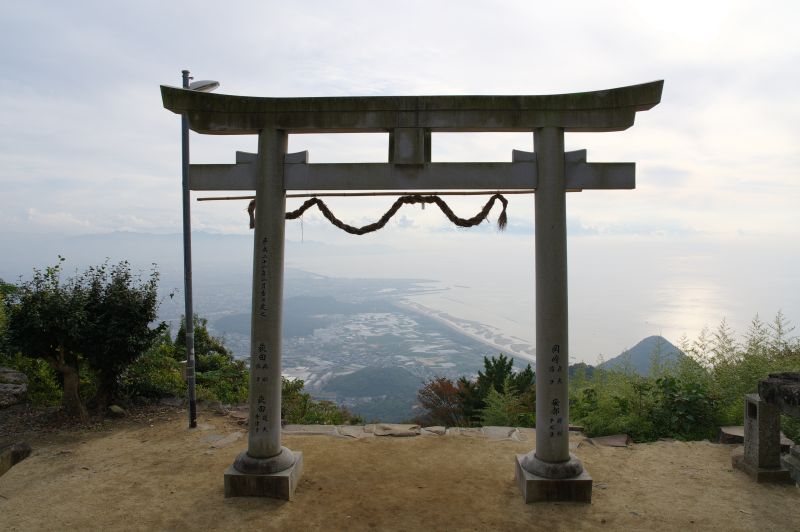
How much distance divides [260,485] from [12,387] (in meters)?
6.47

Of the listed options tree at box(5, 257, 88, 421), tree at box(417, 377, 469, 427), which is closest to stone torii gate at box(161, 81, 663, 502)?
tree at box(5, 257, 88, 421)

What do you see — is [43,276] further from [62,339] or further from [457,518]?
[457,518]

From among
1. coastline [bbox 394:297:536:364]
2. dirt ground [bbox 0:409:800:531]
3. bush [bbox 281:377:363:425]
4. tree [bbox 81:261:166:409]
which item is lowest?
coastline [bbox 394:297:536:364]

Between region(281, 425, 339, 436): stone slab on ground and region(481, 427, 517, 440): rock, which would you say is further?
region(281, 425, 339, 436): stone slab on ground

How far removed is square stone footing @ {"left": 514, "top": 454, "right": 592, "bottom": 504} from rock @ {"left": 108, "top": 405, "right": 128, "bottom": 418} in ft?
22.0

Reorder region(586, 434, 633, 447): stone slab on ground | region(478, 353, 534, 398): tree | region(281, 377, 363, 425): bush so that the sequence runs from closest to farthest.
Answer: region(586, 434, 633, 447): stone slab on ground
region(281, 377, 363, 425): bush
region(478, 353, 534, 398): tree

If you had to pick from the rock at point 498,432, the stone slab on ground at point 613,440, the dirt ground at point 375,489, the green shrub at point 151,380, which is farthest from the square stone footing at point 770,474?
the green shrub at point 151,380

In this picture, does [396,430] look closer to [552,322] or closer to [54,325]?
[552,322]

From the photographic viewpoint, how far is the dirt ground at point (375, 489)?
4.79 m

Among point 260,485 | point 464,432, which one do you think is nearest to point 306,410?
point 464,432

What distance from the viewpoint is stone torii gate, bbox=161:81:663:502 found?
5.28m

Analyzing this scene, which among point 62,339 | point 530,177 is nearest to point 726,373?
point 530,177

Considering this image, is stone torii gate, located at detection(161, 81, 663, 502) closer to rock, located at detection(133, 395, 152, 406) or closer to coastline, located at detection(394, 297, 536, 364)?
rock, located at detection(133, 395, 152, 406)

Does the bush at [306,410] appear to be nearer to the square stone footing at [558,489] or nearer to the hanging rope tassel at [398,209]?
the hanging rope tassel at [398,209]
